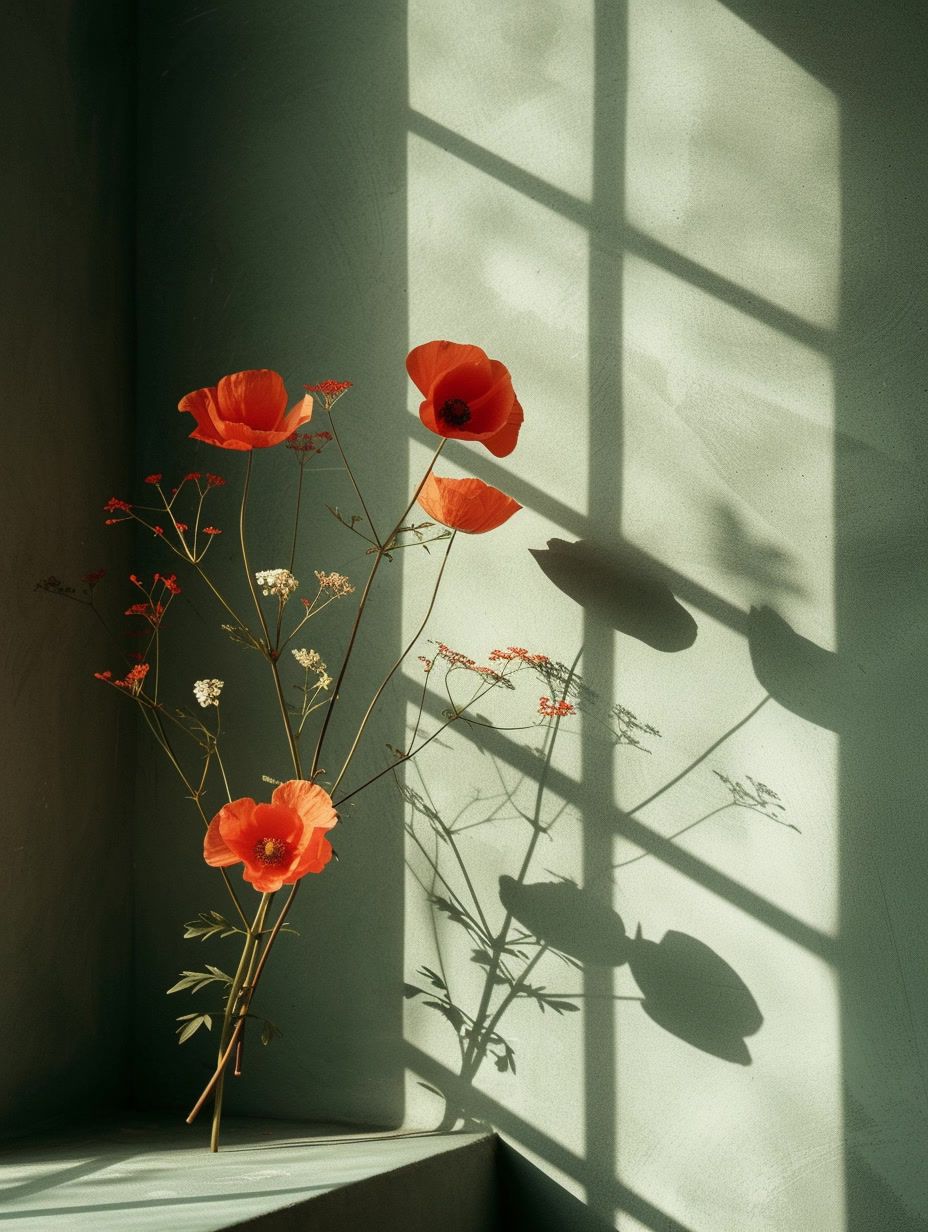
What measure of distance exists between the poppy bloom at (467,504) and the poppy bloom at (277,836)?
45 cm

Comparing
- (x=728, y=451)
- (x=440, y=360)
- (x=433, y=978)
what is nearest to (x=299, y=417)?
(x=440, y=360)

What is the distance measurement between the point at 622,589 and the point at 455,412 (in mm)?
419

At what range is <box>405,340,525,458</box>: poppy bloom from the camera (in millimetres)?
1625

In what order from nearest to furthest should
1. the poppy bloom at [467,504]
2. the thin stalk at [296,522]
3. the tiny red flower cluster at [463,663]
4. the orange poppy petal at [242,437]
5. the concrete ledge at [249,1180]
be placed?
the concrete ledge at [249,1180]
the orange poppy petal at [242,437]
the poppy bloom at [467,504]
the tiny red flower cluster at [463,663]
the thin stalk at [296,522]

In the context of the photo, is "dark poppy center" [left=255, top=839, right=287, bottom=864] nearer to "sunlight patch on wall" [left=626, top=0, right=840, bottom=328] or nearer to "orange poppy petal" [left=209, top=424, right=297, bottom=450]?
"orange poppy petal" [left=209, top=424, right=297, bottom=450]

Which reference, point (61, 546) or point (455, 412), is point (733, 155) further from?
point (61, 546)

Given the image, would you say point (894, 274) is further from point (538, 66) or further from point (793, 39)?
point (538, 66)

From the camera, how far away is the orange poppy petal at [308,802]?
1488 millimetres

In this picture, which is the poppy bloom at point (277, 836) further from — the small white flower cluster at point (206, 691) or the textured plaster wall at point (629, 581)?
the textured plaster wall at point (629, 581)

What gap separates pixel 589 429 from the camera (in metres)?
1.88

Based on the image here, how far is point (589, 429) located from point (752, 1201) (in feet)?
3.85

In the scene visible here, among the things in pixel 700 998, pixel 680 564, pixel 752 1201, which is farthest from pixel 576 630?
pixel 752 1201

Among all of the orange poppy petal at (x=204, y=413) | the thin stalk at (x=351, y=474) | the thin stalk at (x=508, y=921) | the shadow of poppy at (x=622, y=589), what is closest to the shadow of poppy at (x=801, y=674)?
the shadow of poppy at (x=622, y=589)

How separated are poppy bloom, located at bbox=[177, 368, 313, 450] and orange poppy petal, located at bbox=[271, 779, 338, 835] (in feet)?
1.51
